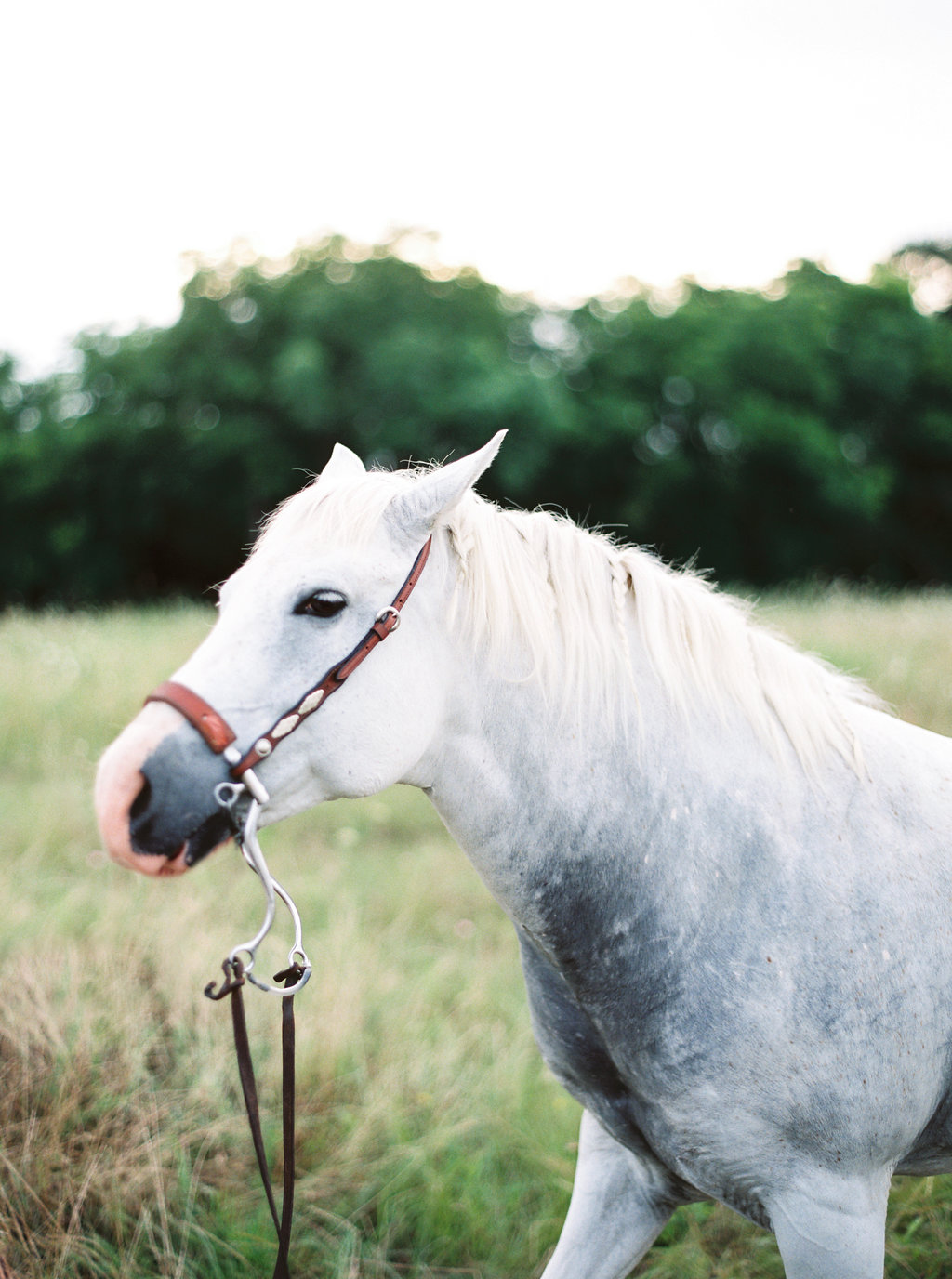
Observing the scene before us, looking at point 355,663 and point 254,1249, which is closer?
point 355,663

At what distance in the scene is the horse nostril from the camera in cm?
148

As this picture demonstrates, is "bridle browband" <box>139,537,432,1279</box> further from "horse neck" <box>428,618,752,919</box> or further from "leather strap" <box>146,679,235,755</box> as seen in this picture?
"horse neck" <box>428,618,752,919</box>

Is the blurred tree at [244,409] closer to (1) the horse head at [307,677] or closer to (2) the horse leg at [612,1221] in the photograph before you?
(1) the horse head at [307,677]

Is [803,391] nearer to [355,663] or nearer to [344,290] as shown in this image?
[344,290]

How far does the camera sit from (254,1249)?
2508 millimetres

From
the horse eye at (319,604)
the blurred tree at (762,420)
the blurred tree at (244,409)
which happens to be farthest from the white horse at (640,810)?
the blurred tree at (762,420)

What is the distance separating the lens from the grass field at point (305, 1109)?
2.46 metres

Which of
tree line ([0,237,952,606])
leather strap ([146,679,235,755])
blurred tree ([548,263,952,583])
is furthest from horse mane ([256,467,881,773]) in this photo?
blurred tree ([548,263,952,583])

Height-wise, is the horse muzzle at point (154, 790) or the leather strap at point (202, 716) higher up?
the leather strap at point (202, 716)

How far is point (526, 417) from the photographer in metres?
21.0

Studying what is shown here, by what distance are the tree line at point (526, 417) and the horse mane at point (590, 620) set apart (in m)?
19.3

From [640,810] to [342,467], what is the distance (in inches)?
39.5

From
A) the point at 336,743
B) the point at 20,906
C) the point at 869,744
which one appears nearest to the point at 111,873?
the point at 20,906

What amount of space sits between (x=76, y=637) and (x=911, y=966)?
9745mm
